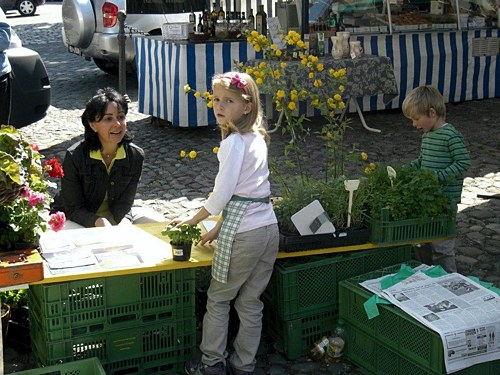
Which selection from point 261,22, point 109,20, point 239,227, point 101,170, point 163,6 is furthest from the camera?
point 163,6

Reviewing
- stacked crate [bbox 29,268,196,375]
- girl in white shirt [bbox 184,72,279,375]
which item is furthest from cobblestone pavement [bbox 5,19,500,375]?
stacked crate [bbox 29,268,196,375]

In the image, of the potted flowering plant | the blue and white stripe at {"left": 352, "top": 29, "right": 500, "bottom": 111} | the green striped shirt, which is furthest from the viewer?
the blue and white stripe at {"left": 352, "top": 29, "right": 500, "bottom": 111}

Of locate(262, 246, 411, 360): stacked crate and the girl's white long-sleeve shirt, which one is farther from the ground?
the girl's white long-sleeve shirt

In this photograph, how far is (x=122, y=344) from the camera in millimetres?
3941

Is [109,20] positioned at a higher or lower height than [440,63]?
higher

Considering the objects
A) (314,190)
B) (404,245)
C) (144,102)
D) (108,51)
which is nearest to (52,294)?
(314,190)

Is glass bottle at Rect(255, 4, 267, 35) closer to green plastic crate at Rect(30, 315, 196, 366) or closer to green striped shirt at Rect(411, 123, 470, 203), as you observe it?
green striped shirt at Rect(411, 123, 470, 203)

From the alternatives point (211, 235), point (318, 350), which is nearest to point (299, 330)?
point (318, 350)

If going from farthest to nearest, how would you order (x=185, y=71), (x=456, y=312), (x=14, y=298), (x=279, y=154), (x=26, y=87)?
(x=185, y=71) < (x=279, y=154) < (x=26, y=87) < (x=14, y=298) < (x=456, y=312)

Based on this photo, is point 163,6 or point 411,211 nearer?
point 411,211

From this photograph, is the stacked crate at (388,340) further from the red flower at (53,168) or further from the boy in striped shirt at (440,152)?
the red flower at (53,168)

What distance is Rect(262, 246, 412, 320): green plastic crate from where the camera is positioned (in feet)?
13.7

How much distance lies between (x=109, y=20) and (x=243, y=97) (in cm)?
883

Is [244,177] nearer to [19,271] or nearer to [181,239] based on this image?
[181,239]
